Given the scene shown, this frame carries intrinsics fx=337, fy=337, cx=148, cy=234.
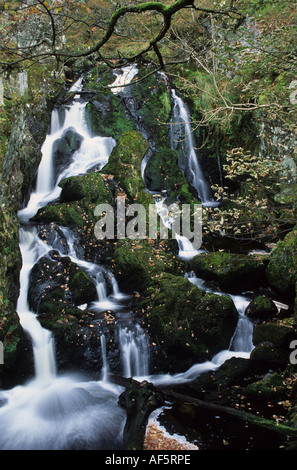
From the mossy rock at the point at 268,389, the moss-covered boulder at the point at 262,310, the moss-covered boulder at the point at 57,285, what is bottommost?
the mossy rock at the point at 268,389

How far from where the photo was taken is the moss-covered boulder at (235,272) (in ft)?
27.6

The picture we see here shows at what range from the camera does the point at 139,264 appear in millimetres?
8195

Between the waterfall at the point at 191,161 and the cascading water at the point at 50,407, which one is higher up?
the waterfall at the point at 191,161

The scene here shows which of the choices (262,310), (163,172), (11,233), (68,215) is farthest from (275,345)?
(163,172)

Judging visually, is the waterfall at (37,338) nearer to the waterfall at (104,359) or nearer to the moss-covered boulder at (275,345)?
the waterfall at (104,359)

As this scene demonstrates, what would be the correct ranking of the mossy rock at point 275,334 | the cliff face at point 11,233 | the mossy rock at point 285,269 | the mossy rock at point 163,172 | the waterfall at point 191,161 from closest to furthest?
the cliff face at point 11,233 → the mossy rock at point 275,334 → the mossy rock at point 285,269 → the mossy rock at point 163,172 → the waterfall at point 191,161

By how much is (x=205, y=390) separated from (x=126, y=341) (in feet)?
5.68

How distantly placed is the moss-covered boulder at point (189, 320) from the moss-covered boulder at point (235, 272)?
1.23m

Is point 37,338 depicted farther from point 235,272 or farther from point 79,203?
point 235,272

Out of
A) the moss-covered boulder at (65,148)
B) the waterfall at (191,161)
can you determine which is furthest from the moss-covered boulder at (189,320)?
the moss-covered boulder at (65,148)

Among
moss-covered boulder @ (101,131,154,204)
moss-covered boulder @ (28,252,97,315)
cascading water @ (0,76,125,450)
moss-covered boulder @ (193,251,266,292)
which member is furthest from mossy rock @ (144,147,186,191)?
moss-covered boulder @ (28,252,97,315)

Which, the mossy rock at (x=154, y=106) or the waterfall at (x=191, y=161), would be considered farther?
the mossy rock at (x=154, y=106)

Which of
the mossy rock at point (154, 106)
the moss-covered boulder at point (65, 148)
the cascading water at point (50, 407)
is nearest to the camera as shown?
the cascading water at point (50, 407)

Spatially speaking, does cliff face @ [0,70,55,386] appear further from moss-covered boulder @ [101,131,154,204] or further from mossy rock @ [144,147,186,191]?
mossy rock @ [144,147,186,191]
